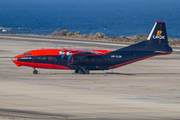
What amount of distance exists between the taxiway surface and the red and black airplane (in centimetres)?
142

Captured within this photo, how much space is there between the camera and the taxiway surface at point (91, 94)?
23977 millimetres

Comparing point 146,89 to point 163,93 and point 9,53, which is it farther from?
point 9,53

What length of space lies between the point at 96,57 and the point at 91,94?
40.2ft

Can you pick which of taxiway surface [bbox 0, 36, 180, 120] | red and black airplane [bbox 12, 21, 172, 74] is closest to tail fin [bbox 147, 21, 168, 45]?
red and black airplane [bbox 12, 21, 172, 74]

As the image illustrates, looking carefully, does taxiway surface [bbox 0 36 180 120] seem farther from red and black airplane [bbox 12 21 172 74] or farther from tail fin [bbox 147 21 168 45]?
tail fin [bbox 147 21 168 45]

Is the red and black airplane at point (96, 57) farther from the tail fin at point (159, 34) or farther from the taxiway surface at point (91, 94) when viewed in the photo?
the taxiway surface at point (91, 94)

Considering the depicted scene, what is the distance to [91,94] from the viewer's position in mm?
31453

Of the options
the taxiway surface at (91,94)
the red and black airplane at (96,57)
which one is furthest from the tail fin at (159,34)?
the taxiway surface at (91,94)

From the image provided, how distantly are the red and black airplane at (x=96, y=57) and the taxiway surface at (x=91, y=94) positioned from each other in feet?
4.66

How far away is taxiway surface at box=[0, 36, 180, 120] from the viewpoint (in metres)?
24.0

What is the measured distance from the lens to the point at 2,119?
71.6 ft

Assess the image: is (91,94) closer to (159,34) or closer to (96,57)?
(96,57)

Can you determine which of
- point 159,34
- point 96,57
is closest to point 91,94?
point 96,57

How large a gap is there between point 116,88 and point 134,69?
53.5 feet
